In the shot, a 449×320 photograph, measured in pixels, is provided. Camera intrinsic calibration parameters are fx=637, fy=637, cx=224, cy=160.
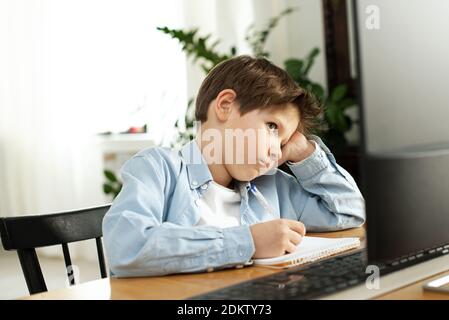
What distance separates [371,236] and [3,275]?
3.27 m

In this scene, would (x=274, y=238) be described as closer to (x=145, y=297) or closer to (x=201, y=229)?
(x=201, y=229)

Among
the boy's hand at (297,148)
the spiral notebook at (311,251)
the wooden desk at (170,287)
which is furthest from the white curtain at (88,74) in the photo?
the wooden desk at (170,287)

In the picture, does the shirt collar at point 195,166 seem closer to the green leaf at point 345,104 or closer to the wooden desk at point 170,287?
the wooden desk at point 170,287

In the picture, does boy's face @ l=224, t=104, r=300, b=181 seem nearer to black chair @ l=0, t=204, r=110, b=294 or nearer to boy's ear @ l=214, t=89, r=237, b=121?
boy's ear @ l=214, t=89, r=237, b=121

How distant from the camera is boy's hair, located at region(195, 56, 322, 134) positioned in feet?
3.73

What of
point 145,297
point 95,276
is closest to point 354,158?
point 95,276

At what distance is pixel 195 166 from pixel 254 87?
177 millimetres

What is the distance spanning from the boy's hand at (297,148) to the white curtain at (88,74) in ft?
7.08

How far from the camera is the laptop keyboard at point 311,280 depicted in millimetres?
740

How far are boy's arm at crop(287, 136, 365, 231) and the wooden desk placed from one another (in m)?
0.38

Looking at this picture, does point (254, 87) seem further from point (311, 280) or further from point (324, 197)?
point (311, 280)

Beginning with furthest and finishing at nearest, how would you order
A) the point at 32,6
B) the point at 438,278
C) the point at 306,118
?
1. the point at 32,6
2. the point at 306,118
3. the point at 438,278

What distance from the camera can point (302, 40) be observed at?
3.71 metres

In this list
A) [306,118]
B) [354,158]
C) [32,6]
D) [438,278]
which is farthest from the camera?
[32,6]
